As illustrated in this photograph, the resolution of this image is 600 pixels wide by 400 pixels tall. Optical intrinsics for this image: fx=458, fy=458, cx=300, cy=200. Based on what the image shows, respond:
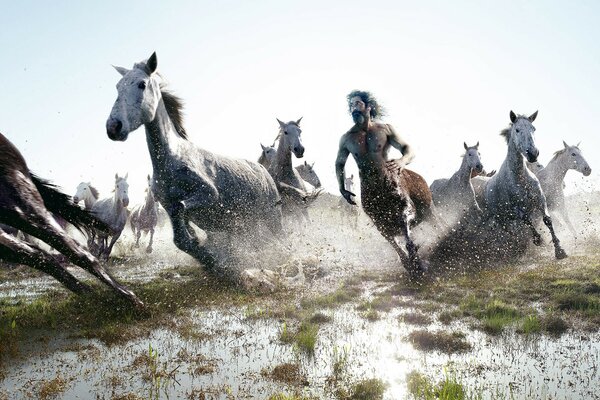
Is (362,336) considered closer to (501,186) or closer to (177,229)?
(177,229)

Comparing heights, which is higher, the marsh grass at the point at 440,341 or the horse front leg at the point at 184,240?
the horse front leg at the point at 184,240

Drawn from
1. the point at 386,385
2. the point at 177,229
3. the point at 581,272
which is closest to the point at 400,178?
the point at 581,272

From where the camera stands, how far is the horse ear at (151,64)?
251 inches

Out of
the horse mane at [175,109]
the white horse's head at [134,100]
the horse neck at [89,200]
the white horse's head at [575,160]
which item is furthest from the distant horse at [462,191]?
the horse neck at [89,200]

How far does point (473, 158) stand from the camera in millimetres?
11531

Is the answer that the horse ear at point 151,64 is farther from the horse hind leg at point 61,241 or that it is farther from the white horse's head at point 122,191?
the white horse's head at point 122,191

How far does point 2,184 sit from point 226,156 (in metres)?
4.12

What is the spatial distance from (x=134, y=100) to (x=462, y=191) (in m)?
8.06

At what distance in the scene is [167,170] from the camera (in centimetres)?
671

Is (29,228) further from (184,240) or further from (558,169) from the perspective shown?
(558,169)

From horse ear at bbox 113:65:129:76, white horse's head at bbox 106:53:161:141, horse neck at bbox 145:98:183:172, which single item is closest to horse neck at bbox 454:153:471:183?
horse neck at bbox 145:98:183:172

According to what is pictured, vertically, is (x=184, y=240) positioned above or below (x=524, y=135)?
below

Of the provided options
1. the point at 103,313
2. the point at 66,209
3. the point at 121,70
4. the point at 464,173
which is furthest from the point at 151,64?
the point at 464,173

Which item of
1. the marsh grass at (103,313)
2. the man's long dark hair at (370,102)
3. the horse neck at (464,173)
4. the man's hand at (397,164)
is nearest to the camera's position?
the marsh grass at (103,313)
